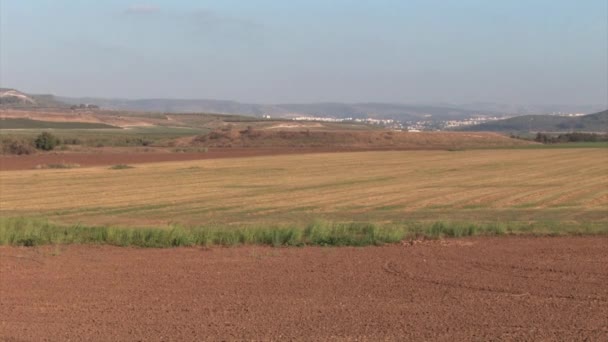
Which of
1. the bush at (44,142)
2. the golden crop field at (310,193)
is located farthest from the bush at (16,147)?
the golden crop field at (310,193)

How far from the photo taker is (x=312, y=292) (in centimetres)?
1387

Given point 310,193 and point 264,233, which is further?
point 310,193

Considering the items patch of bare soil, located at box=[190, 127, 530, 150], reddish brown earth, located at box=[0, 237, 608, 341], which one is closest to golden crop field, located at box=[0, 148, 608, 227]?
reddish brown earth, located at box=[0, 237, 608, 341]

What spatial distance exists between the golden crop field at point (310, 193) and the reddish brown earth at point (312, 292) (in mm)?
6966

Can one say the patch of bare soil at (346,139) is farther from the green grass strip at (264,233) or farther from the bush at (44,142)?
the green grass strip at (264,233)

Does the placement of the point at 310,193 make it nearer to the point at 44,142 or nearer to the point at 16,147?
the point at 16,147

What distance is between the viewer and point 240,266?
667 inches

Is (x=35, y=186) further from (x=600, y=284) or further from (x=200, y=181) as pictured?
(x=600, y=284)

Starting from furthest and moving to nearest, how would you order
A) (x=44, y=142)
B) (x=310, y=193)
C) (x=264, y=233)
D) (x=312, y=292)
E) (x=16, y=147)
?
(x=44, y=142) < (x=16, y=147) < (x=310, y=193) < (x=264, y=233) < (x=312, y=292)

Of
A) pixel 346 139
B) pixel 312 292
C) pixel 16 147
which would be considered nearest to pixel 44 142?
pixel 16 147

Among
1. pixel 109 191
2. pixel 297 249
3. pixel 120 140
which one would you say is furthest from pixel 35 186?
pixel 120 140

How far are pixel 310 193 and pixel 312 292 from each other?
25621 millimetres

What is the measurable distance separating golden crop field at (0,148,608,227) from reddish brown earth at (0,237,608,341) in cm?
697

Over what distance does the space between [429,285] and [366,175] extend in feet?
127
